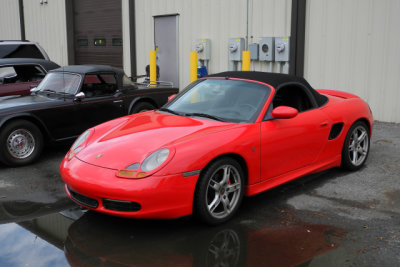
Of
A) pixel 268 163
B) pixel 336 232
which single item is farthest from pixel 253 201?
pixel 336 232

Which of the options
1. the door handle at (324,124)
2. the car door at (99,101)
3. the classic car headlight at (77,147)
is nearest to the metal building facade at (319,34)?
the door handle at (324,124)

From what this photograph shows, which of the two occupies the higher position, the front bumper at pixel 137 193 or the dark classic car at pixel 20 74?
the dark classic car at pixel 20 74

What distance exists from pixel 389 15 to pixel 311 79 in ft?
6.95

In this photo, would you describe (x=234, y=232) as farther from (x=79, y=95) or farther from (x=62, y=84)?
(x=62, y=84)

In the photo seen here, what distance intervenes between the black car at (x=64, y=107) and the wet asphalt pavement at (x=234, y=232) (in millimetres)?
1029

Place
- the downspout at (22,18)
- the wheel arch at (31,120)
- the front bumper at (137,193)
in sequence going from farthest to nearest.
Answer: the downspout at (22,18)
the wheel arch at (31,120)
the front bumper at (137,193)

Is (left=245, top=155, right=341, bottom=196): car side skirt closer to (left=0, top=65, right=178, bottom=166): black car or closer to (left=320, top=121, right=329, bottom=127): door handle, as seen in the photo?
(left=320, top=121, right=329, bottom=127): door handle

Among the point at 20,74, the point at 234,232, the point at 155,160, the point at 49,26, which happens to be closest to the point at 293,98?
the point at 234,232

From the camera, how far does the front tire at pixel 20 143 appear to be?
6023mm

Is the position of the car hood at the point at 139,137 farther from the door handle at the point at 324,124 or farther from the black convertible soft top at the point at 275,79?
the door handle at the point at 324,124

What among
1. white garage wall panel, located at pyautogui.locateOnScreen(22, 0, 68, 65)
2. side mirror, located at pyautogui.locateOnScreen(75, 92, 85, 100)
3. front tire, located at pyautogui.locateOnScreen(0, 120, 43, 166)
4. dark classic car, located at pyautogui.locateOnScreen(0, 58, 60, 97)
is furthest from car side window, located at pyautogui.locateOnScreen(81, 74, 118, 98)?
white garage wall panel, located at pyautogui.locateOnScreen(22, 0, 68, 65)

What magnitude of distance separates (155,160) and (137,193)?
1.09 feet

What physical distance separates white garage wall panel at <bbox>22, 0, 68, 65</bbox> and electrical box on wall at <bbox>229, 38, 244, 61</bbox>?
849 cm

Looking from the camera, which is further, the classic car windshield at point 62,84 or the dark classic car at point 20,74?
the dark classic car at point 20,74
